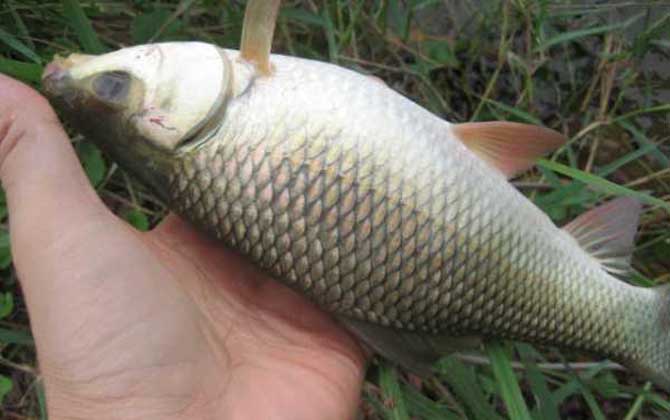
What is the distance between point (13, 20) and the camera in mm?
3002

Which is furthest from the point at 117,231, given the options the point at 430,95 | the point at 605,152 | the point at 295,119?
the point at 605,152

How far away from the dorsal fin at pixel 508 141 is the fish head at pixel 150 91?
721 mm

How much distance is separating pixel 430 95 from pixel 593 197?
848 mm

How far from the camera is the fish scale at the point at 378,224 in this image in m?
2.14

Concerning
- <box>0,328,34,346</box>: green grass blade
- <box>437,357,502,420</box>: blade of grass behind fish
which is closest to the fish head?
<box>0,328,34,346</box>: green grass blade

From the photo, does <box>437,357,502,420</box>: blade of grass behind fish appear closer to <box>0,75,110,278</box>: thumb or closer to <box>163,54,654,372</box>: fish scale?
<box>163,54,654,372</box>: fish scale

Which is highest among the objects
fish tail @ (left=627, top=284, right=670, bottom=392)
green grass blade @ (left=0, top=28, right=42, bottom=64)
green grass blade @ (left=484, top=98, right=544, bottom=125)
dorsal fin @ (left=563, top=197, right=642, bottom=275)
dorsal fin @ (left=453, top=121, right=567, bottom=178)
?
green grass blade @ (left=0, top=28, right=42, bottom=64)

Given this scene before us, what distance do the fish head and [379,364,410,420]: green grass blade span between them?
1.02 m

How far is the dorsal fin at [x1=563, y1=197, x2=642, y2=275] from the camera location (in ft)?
8.25

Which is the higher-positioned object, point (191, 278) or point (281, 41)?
point (281, 41)

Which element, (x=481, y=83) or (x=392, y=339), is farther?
(x=481, y=83)

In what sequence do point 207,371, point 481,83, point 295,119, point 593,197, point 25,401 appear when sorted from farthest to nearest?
point 481,83, point 25,401, point 593,197, point 207,371, point 295,119

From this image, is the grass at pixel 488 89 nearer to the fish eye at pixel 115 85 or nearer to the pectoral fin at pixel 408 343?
the pectoral fin at pixel 408 343

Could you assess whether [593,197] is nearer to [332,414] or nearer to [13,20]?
[332,414]
